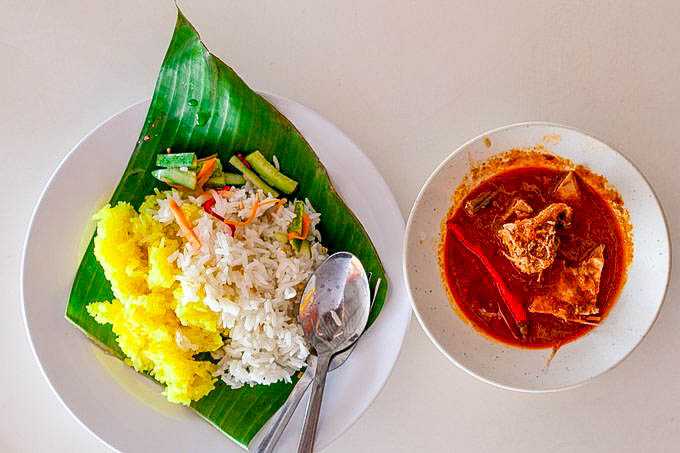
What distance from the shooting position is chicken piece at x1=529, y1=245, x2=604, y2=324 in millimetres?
2117

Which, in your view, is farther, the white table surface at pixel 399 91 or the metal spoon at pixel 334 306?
the white table surface at pixel 399 91

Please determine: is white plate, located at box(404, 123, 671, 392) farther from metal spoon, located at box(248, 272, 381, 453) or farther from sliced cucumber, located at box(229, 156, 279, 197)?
sliced cucumber, located at box(229, 156, 279, 197)

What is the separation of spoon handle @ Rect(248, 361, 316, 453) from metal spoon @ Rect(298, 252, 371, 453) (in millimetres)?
59

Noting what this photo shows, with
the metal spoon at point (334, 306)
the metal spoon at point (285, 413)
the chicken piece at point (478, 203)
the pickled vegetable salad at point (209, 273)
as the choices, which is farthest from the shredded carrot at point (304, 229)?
the chicken piece at point (478, 203)

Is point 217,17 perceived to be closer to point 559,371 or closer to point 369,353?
point 369,353

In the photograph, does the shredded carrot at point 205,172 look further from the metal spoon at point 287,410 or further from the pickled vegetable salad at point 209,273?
the metal spoon at point 287,410

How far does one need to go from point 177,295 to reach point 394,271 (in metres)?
0.65

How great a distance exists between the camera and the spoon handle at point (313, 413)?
2012mm

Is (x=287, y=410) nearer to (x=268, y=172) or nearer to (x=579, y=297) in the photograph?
(x=268, y=172)

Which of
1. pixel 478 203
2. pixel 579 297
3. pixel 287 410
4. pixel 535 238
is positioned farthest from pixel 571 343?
pixel 287 410

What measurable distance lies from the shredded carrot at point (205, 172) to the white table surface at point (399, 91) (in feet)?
1.15

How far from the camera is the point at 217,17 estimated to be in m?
2.28

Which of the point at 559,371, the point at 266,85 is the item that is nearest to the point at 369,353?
the point at 559,371

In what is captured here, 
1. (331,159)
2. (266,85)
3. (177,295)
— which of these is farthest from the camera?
(266,85)
